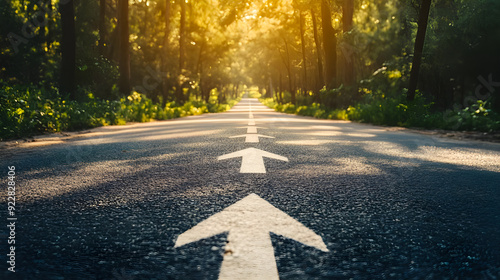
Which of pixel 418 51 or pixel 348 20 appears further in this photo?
pixel 348 20

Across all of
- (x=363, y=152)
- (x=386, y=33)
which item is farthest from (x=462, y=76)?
(x=363, y=152)

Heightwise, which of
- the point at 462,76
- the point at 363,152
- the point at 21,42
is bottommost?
the point at 363,152

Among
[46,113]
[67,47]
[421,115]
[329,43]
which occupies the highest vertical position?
[329,43]

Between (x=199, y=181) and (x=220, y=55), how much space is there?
5145 cm

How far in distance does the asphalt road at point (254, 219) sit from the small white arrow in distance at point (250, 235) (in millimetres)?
10

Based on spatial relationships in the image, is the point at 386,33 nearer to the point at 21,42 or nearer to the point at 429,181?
the point at 21,42

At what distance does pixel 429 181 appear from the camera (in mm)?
4285

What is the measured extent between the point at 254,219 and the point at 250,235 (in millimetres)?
325

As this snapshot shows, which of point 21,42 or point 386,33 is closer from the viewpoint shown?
point 21,42

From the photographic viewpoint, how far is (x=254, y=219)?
2762mm

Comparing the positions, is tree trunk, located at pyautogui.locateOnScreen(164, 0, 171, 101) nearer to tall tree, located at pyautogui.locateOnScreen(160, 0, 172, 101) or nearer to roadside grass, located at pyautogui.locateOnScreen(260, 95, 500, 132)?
tall tree, located at pyautogui.locateOnScreen(160, 0, 172, 101)

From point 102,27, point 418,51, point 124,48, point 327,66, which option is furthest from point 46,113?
point 327,66

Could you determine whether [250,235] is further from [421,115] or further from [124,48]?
[124,48]

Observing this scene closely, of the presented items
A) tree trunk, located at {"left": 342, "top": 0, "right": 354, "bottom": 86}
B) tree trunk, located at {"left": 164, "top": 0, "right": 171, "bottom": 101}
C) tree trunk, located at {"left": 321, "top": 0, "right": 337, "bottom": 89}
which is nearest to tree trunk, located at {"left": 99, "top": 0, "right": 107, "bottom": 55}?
tree trunk, located at {"left": 164, "top": 0, "right": 171, "bottom": 101}
